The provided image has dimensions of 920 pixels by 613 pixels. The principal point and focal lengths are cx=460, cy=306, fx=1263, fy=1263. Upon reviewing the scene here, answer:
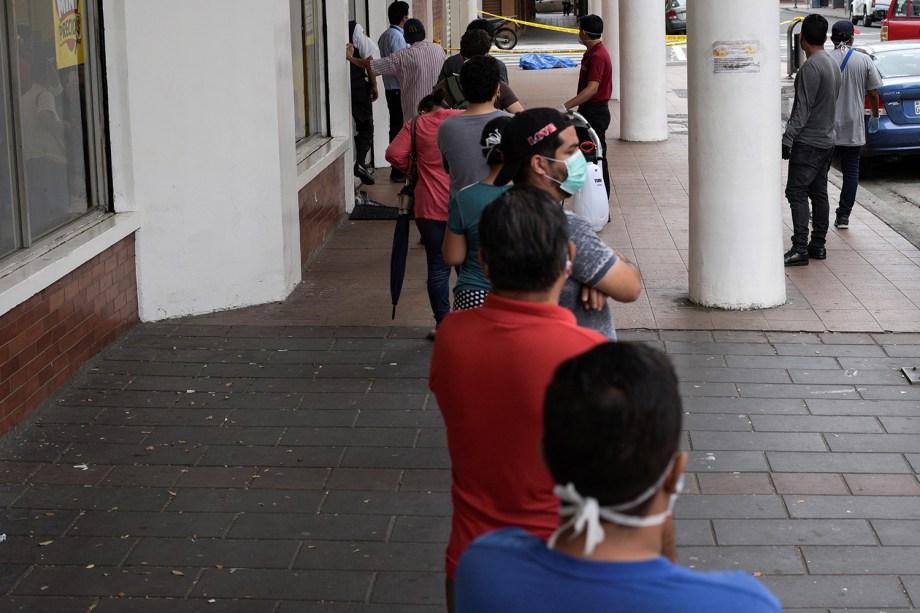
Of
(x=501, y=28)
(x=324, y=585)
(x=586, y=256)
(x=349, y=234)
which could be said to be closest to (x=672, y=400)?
(x=586, y=256)

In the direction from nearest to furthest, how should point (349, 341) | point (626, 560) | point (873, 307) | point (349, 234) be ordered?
1. point (626, 560)
2. point (349, 341)
3. point (873, 307)
4. point (349, 234)

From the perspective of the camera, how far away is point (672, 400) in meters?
1.86

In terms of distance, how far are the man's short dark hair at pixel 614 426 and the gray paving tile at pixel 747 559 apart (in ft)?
9.29

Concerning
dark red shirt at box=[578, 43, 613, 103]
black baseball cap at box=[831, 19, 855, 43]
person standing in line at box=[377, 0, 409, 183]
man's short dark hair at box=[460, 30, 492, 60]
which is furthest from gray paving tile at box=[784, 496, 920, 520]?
person standing in line at box=[377, 0, 409, 183]

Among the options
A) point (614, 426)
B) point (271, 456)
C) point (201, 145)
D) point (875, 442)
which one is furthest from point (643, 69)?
point (614, 426)

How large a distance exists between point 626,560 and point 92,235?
5806 mm

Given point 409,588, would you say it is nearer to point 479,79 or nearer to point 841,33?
point 479,79

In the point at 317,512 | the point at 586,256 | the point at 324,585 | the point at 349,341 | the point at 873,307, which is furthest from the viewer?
the point at 873,307

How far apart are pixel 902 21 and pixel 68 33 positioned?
25073 mm

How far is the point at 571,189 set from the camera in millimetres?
3807

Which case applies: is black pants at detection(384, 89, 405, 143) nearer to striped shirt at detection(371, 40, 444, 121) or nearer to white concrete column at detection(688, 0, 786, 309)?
striped shirt at detection(371, 40, 444, 121)

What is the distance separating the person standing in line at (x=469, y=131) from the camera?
619 cm

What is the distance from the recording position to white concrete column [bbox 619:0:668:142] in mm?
16719

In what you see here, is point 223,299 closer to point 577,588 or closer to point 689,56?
point 689,56
